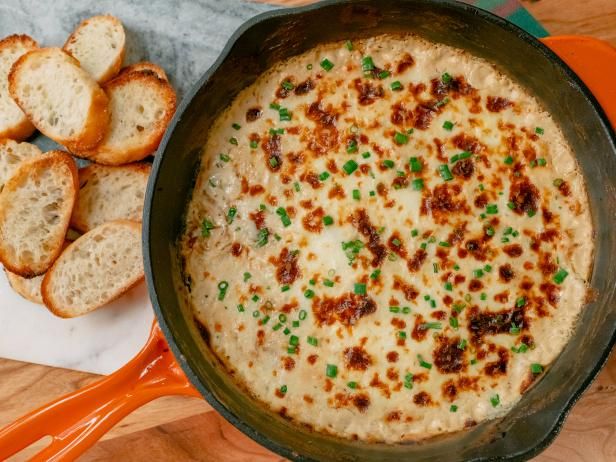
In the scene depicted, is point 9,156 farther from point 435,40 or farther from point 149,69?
point 435,40

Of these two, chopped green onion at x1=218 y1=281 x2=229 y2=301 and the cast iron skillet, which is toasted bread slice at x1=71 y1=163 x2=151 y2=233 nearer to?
the cast iron skillet

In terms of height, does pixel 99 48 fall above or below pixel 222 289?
above

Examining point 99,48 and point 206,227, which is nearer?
point 206,227

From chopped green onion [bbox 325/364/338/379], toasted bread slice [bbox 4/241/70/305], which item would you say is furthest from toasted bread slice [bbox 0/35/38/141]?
chopped green onion [bbox 325/364/338/379]

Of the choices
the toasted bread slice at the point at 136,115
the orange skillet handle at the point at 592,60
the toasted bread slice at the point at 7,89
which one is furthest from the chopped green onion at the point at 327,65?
the toasted bread slice at the point at 7,89

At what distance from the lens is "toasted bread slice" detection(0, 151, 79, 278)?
2.50 meters

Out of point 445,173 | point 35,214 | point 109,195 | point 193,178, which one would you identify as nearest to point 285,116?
point 193,178

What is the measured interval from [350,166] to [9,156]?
4.05 ft

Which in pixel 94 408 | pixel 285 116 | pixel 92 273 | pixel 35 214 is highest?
pixel 285 116

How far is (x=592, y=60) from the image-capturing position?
230 centimetres

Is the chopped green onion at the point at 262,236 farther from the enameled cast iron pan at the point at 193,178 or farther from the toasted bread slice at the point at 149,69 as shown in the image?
the toasted bread slice at the point at 149,69

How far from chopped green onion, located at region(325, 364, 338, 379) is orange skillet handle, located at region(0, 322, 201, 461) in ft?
1.35

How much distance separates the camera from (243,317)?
2330 mm

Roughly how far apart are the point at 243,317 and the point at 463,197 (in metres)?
0.80
